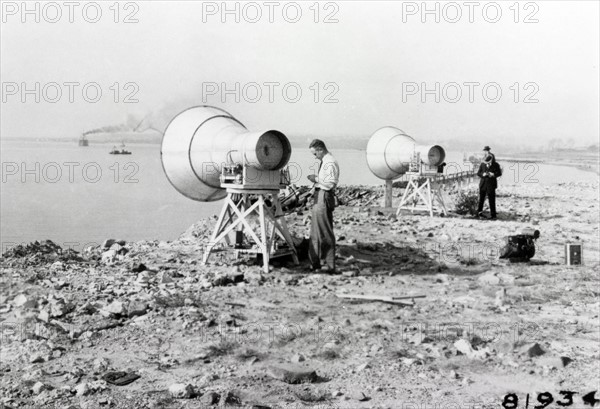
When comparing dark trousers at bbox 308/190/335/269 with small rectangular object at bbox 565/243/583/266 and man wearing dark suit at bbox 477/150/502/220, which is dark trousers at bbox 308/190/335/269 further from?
man wearing dark suit at bbox 477/150/502/220

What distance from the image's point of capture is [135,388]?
5203mm

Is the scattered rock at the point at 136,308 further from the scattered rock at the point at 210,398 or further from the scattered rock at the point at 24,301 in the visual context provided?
the scattered rock at the point at 210,398

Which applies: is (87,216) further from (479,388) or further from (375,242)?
(479,388)

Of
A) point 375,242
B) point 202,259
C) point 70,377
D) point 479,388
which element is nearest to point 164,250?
point 202,259

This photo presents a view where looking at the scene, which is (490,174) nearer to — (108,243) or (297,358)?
(108,243)

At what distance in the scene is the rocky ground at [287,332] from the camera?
17.0 feet

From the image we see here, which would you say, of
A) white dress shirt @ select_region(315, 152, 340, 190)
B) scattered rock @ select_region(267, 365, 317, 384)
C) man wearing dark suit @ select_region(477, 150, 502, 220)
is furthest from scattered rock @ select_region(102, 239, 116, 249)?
man wearing dark suit @ select_region(477, 150, 502, 220)

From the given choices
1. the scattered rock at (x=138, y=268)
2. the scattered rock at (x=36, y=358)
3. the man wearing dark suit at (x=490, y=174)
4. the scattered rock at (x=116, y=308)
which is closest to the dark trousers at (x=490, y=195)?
the man wearing dark suit at (x=490, y=174)

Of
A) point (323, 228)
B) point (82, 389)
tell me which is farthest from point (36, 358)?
point (323, 228)

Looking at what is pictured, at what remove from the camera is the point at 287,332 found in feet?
22.1

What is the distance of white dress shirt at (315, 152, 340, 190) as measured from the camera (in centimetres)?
962

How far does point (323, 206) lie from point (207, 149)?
214 centimetres

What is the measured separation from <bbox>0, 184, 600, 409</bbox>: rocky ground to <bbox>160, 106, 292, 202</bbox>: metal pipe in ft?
4.74

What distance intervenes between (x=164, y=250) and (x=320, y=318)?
5.03m
